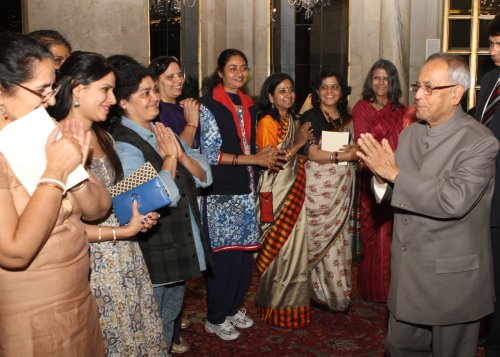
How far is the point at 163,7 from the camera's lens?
734 centimetres

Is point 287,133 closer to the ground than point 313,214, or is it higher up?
higher up

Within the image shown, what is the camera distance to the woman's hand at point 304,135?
373 cm

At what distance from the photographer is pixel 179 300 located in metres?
2.82

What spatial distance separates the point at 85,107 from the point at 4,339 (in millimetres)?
995

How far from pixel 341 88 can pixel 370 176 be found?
74cm

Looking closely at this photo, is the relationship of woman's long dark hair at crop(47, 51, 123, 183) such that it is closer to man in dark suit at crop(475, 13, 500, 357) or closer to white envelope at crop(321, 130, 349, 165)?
white envelope at crop(321, 130, 349, 165)

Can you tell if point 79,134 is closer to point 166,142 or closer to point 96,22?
point 166,142

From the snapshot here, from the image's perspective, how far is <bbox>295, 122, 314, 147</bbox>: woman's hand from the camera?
12.2ft

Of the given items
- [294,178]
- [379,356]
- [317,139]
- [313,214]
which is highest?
[317,139]

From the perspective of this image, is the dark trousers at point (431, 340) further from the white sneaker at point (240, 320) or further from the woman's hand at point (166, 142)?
the white sneaker at point (240, 320)

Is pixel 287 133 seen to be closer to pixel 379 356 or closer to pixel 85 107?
pixel 379 356

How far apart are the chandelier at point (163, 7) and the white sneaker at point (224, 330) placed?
16.0ft

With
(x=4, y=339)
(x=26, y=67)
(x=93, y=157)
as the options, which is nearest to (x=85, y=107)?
(x=93, y=157)

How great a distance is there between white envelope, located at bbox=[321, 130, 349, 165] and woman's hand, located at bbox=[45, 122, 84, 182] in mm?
2478
